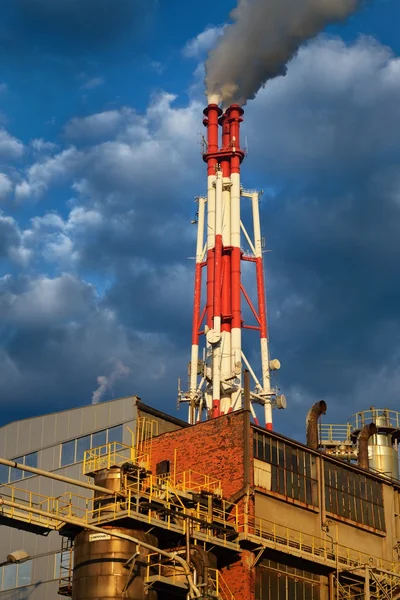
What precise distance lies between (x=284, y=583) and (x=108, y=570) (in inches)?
Answer: 445

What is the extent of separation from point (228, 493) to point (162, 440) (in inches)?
231

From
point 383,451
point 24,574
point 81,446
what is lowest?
point 24,574

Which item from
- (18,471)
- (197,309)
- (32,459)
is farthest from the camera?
(197,309)

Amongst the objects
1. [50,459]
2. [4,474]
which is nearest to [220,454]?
[50,459]

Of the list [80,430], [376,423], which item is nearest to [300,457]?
[80,430]

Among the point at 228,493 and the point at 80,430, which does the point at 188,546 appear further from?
the point at 80,430

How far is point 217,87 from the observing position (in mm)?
77375

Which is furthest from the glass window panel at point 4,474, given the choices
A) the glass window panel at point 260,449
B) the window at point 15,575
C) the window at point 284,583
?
the window at point 284,583

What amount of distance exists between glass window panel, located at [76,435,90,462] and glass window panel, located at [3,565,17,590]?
7.03 meters

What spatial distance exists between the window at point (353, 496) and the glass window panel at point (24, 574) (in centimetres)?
1592

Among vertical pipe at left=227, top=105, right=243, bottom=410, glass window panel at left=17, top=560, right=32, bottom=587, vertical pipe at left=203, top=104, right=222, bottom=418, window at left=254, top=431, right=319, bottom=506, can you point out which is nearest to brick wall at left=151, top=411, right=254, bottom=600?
window at left=254, top=431, right=319, bottom=506

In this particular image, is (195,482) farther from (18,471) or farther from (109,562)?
(18,471)

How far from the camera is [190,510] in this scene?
146 ft

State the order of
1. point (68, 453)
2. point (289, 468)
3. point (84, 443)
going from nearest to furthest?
point (289, 468)
point (84, 443)
point (68, 453)
